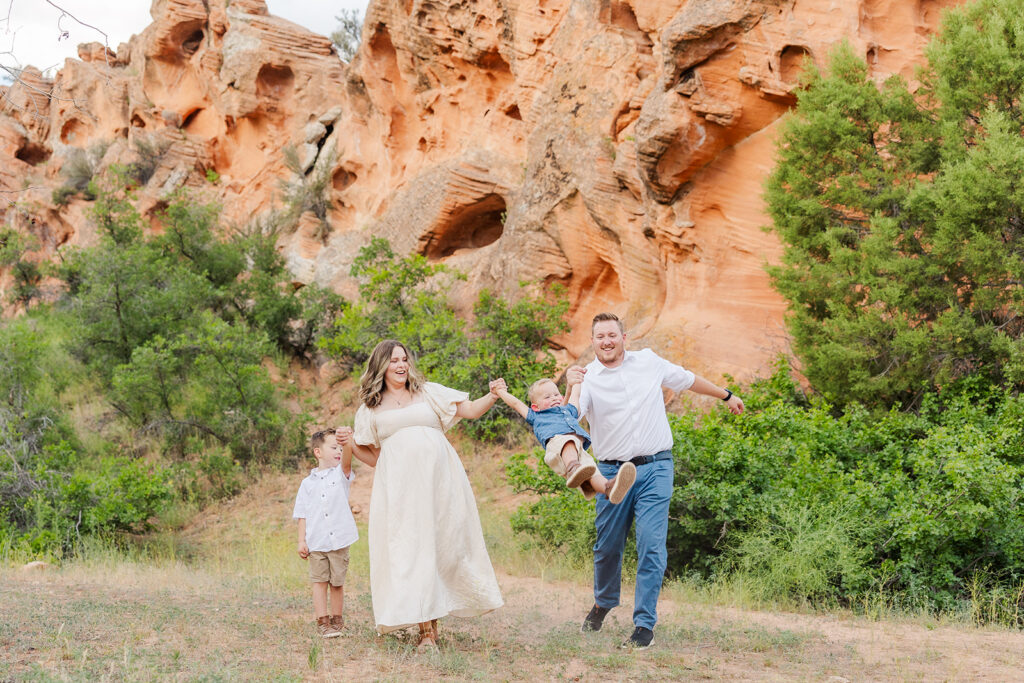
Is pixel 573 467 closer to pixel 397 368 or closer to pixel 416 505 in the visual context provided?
pixel 416 505

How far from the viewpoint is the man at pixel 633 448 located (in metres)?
5.05

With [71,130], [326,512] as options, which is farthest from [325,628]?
[71,130]

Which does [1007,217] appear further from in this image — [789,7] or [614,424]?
[614,424]

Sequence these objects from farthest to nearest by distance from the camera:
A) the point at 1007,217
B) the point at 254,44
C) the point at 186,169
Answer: the point at 186,169 → the point at 254,44 → the point at 1007,217

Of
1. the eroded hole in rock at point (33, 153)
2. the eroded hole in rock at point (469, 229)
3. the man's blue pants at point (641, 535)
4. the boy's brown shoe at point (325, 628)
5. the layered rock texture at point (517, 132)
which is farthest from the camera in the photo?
the eroded hole in rock at point (33, 153)

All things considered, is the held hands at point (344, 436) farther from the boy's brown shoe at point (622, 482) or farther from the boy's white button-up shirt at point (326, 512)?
the boy's brown shoe at point (622, 482)

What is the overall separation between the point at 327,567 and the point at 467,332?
1023 cm

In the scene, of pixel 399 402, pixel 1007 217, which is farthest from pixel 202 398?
pixel 1007 217

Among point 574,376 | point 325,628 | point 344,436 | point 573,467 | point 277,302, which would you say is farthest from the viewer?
point 277,302

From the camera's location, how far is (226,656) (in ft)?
15.4

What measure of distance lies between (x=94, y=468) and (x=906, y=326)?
471 inches

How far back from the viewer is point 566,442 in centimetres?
507

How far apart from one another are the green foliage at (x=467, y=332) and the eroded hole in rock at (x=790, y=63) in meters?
5.52

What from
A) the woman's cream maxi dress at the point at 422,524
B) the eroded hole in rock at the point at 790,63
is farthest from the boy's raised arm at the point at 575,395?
the eroded hole in rock at the point at 790,63
